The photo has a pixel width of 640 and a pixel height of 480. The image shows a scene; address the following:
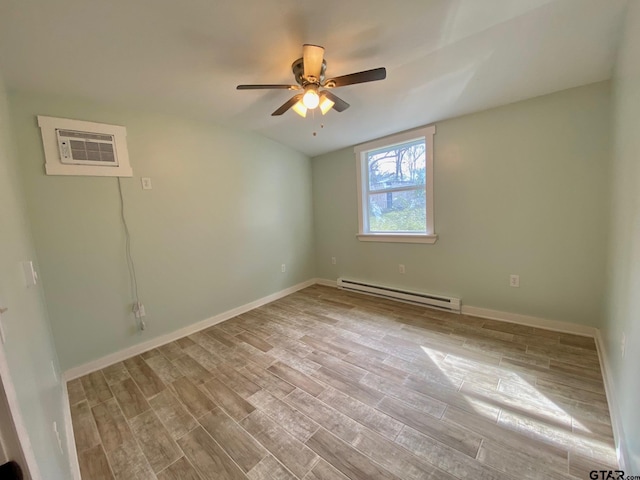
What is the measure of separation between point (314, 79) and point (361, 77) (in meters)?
0.34

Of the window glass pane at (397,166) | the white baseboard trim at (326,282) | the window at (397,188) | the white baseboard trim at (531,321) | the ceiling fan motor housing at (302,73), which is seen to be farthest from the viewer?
the white baseboard trim at (326,282)

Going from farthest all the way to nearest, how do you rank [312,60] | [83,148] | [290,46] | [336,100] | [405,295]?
[405,295]
[83,148]
[336,100]
[290,46]
[312,60]

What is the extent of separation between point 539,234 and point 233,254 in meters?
3.27

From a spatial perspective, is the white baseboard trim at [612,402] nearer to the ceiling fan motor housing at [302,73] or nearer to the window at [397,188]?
the window at [397,188]

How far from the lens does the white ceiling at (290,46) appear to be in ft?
4.68

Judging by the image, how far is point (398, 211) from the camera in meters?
3.41

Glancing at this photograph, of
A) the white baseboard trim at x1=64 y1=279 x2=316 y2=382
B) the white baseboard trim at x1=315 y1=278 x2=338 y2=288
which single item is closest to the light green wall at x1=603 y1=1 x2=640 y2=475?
the white baseboard trim at x1=315 y1=278 x2=338 y2=288

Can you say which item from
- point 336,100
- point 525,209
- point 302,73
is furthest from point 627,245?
point 302,73

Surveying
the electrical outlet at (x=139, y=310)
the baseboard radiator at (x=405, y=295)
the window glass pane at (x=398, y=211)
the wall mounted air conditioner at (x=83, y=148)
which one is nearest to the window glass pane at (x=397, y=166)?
the window glass pane at (x=398, y=211)

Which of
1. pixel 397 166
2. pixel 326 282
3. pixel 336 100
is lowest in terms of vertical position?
pixel 326 282

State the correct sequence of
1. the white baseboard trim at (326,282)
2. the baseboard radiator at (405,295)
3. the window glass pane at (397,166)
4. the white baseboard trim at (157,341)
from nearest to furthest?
1. the white baseboard trim at (157,341)
2. the baseboard radiator at (405,295)
3. the window glass pane at (397,166)
4. the white baseboard trim at (326,282)

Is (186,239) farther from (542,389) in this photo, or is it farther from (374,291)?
(542,389)

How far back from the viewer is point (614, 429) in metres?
1.35

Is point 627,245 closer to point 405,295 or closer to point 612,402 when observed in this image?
point 612,402
